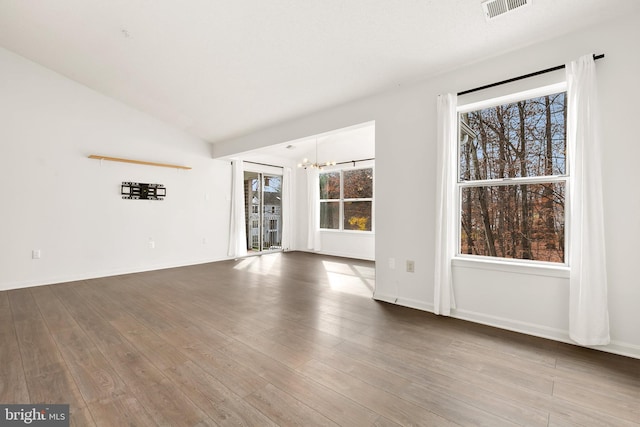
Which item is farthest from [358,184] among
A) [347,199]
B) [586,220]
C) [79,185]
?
[79,185]

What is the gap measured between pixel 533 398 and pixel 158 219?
243 inches

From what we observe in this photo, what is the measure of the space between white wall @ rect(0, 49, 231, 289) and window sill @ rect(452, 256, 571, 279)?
17.8 feet

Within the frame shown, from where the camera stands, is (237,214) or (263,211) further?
(263,211)

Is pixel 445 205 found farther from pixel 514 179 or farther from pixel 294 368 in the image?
pixel 294 368

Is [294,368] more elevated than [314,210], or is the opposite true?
[314,210]

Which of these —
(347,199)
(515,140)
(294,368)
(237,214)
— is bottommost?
(294,368)

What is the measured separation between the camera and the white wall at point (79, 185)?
431 centimetres

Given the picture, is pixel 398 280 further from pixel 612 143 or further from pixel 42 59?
pixel 42 59

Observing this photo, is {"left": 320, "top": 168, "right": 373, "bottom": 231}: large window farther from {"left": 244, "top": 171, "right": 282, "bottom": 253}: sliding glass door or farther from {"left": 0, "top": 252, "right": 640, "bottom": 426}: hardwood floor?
{"left": 0, "top": 252, "right": 640, "bottom": 426}: hardwood floor

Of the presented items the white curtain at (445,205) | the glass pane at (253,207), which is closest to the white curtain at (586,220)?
the white curtain at (445,205)

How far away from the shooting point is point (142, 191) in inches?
218

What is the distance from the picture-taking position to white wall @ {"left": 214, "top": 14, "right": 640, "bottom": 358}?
7.50 ft

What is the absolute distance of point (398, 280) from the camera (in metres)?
3.62

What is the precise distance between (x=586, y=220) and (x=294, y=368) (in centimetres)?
261
